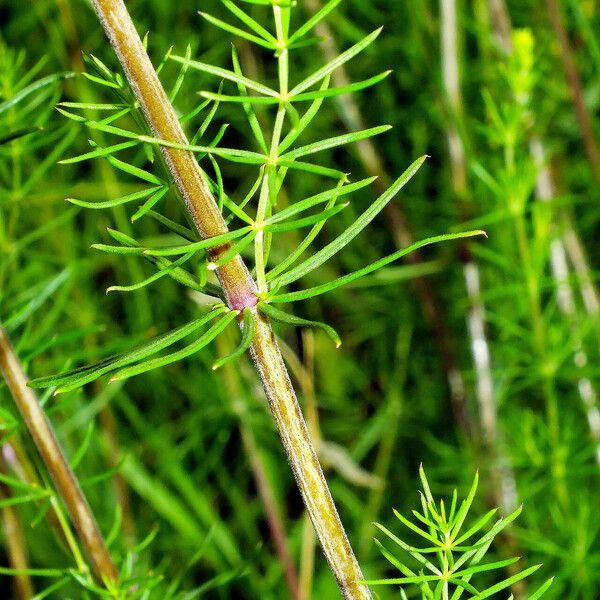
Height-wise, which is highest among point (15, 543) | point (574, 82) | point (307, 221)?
point (307, 221)

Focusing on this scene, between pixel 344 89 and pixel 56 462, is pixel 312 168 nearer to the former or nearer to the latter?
pixel 344 89

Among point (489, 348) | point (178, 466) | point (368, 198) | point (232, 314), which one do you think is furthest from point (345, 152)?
point (232, 314)

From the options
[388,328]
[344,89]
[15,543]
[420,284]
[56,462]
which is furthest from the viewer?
[388,328]

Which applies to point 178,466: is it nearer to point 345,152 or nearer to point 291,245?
point 291,245

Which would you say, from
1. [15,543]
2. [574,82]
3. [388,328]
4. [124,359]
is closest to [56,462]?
[124,359]

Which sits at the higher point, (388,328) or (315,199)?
(315,199)

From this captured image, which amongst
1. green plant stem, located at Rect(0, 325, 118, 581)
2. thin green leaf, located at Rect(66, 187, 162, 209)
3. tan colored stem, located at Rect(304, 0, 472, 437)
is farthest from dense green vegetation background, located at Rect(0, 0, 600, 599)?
thin green leaf, located at Rect(66, 187, 162, 209)

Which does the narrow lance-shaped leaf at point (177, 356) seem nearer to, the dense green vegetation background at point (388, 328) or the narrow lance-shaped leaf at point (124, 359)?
the narrow lance-shaped leaf at point (124, 359)

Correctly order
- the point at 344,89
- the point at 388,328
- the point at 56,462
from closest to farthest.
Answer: the point at 344,89
the point at 56,462
the point at 388,328
